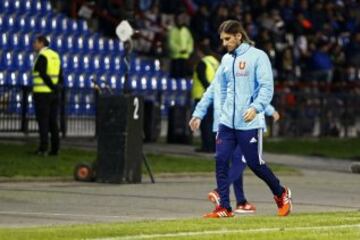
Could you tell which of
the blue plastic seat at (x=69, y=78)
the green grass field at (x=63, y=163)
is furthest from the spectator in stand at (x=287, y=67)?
the green grass field at (x=63, y=163)

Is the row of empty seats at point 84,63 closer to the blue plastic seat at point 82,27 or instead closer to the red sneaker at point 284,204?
the blue plastic seat at point 82,27

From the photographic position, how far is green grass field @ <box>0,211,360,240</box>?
12.0m

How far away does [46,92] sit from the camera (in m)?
24.2

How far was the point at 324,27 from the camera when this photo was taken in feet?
131

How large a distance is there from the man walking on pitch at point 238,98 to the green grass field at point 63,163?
6129 millimetres

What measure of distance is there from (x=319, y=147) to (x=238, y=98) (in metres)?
A: 16.5

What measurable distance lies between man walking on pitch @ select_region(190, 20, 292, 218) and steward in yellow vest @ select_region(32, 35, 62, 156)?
9.50m

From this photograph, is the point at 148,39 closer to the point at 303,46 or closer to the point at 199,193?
the point at 303,46

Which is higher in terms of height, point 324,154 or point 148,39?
point 148,39

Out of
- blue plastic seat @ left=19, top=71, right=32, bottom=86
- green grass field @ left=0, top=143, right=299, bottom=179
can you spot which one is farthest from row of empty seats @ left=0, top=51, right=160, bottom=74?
green grass field @ left=0, top=143, right=299, bottom=179

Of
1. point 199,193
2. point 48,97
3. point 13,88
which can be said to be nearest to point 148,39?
point 13,88

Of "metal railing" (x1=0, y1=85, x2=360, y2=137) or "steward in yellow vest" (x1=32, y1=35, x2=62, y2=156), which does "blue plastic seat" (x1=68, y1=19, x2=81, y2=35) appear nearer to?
"metal railing" (x1=0, y1=85, x2=360, y2=137)

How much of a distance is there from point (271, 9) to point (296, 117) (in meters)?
6.29

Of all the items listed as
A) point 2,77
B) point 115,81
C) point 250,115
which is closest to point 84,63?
point 115,81
